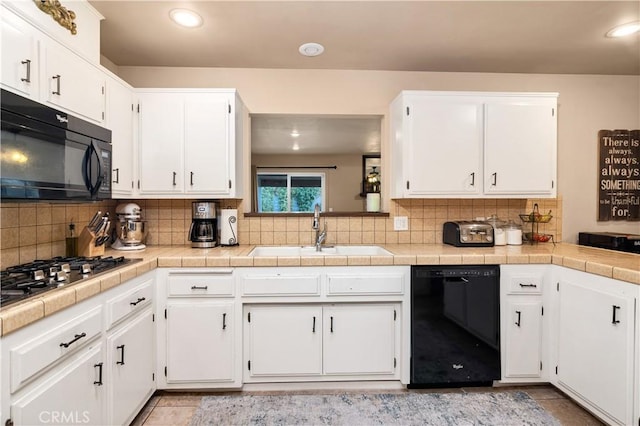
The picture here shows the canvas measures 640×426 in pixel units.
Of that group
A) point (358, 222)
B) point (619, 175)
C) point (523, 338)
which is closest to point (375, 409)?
point (523, 338)

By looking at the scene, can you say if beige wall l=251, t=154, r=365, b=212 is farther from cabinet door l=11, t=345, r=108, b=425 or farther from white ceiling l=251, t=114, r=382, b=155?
cabinet door l=11, t=345, r=108, b=425

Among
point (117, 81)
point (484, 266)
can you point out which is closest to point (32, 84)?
point (117, 81)

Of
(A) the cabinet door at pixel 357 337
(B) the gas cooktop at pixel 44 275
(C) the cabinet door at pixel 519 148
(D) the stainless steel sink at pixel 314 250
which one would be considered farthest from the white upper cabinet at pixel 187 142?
(C) the cabinet door at pixel 519 148

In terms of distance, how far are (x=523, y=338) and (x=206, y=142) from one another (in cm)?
249

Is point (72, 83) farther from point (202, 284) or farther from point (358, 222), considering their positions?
point (358, 222)

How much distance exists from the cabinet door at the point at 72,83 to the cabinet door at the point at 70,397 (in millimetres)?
1171

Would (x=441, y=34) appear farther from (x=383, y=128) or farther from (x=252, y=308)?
(x=252, y=308)

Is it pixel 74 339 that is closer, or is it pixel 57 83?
pixel 74 339

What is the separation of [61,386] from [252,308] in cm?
98

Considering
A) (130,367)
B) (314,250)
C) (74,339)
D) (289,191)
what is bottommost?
(130,367)

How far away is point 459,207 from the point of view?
2.68 meters

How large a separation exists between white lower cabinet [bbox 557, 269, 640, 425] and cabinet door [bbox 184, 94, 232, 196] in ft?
7.57

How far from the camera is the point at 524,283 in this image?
204 cm

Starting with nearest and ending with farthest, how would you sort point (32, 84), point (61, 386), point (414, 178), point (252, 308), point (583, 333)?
1. point (61, 386)
2. point (32, 84)
3. point (583, 333)
4. point (252, 308)
5. point (414, 178)
